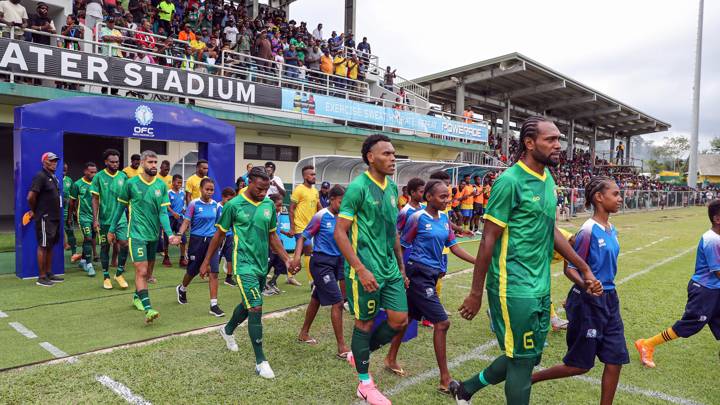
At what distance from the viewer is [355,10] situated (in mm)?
25719

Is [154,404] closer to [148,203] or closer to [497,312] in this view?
[497,312]

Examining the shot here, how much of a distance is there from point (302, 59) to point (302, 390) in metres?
16.8

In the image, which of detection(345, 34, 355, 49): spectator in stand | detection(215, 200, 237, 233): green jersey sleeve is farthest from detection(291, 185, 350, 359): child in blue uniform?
detection(345, 34, 355, 49): spectator in stand

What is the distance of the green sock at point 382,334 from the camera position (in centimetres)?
381

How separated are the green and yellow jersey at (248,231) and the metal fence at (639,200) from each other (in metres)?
11.5

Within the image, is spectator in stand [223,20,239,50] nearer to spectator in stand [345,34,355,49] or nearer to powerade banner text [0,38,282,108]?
powerade banner text [0,38,282,108]

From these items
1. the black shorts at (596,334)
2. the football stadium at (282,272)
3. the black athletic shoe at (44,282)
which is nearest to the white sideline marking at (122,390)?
the football stadium at (282,272)

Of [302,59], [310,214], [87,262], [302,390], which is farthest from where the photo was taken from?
[302,59]

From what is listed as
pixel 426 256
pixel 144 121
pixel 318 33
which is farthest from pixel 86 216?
pixel 318 33

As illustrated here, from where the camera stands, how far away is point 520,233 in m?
2.87

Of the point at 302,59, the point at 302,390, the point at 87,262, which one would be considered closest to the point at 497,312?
the point at 302,390

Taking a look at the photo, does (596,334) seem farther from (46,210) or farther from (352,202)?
(46,210)

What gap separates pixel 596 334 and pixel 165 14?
53.8 feet

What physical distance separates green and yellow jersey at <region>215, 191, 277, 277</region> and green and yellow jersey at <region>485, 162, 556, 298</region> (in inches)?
95.5
